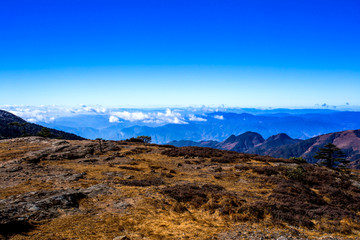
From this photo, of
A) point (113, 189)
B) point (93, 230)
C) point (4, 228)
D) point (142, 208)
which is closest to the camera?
point (4, 228)

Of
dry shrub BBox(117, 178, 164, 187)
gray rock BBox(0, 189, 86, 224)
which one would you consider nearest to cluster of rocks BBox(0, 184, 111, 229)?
gray rock BBox(0, 189, 86, 224)

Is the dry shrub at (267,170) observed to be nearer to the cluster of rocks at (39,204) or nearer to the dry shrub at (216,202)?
the dry shrub at (216,202)

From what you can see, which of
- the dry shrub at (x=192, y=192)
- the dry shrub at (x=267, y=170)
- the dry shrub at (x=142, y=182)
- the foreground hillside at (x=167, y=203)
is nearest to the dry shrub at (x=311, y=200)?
the foreground hillside at (x=167, y=203)

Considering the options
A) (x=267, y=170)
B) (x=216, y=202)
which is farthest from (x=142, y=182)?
(x=267, y=170)

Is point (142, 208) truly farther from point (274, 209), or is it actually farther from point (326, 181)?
point (326, 181)

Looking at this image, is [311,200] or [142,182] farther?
[142,182]

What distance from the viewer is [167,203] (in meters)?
15.8

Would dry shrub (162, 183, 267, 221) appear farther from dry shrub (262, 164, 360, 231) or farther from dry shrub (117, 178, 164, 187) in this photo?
dry shrub (117, 178, 164, 187)

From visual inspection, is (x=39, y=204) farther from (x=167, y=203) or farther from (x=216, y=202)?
(x=216, y=202)

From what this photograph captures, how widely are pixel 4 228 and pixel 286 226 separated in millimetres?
17170

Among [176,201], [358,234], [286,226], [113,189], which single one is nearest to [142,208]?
[176,201]

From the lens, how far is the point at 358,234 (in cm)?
1323

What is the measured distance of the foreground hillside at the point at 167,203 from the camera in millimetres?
11523

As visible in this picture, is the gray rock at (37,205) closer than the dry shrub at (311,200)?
Yes
